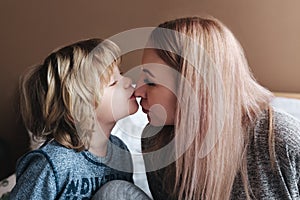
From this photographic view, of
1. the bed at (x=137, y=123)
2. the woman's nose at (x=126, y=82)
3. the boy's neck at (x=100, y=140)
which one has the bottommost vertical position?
the bed at (x=137, y=123)

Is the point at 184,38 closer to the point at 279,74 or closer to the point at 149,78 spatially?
the point at 149,78

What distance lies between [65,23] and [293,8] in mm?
947

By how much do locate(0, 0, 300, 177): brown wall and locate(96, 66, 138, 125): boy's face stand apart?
65cm

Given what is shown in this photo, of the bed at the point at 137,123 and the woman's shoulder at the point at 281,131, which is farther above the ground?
the woman's shoulder at the point at 281,131

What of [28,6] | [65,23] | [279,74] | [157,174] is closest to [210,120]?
[157,174]

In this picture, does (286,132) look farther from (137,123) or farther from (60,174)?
(137,123)

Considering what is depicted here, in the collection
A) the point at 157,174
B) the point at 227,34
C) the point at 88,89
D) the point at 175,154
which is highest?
the point at 227,34

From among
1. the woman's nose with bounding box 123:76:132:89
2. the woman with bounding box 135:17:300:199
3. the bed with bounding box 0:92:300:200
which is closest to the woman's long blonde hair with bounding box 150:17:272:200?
the woman with bounding box 135:17:300:199

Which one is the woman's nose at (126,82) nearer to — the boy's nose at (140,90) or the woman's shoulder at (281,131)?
the boy's nose at (140,90)

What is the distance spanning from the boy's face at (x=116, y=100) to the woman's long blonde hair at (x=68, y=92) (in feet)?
0.06

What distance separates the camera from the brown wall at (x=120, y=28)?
173cm

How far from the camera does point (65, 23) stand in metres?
2.05

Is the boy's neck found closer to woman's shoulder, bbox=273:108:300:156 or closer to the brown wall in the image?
woman's shoulder, bbox=273:108:300:156

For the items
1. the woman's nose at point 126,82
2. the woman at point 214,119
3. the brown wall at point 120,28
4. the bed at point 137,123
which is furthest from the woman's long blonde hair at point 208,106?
the brown wall at point 120,28
